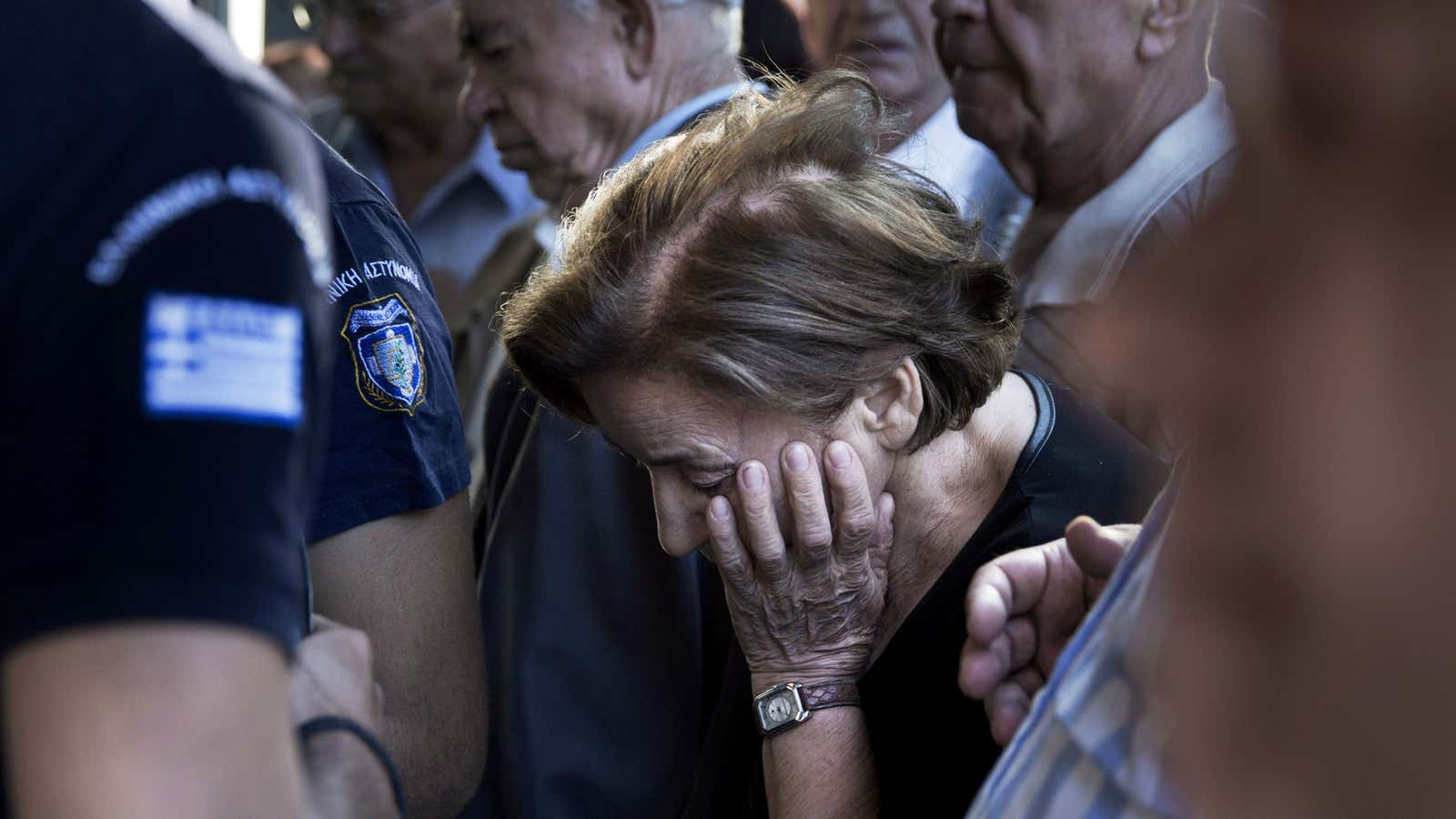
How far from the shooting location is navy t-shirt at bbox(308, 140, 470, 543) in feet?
4.92

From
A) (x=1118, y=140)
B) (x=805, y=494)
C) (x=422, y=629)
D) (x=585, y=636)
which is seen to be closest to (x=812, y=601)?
(x=805, y=494)

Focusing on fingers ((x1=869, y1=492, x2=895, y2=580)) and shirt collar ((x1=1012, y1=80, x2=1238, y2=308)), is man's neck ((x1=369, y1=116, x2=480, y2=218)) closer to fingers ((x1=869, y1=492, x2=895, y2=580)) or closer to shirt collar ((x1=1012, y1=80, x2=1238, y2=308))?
shirt collar ((x1=1012, y1=80, x2=1238, y2=308))

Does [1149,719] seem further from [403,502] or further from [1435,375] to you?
[403,502]

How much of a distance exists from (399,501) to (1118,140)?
1.50m

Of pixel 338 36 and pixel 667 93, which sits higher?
pixel 338 36

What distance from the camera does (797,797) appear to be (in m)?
1.82

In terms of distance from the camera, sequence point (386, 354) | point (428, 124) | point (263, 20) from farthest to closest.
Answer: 1. point (263, 20)
2. point (428, 124)
3. point (386, 354)

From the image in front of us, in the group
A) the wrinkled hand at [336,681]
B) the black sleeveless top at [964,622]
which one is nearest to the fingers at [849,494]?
the black sleeveless top at [964,622]

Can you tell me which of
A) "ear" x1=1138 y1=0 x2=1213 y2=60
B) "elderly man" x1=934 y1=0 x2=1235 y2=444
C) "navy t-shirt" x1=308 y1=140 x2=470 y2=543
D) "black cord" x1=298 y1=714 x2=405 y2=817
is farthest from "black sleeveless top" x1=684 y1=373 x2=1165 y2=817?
"black cord" x1=298 y1=714 x2=405 y2=817

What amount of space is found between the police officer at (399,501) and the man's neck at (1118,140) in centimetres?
131

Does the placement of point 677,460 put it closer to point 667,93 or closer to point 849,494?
point 849,494

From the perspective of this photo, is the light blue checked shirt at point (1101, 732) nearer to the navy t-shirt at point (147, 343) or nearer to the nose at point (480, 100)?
the navy t-shirt at point (147, 343)

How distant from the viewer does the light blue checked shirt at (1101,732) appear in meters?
0.98

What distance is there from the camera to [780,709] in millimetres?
1877
